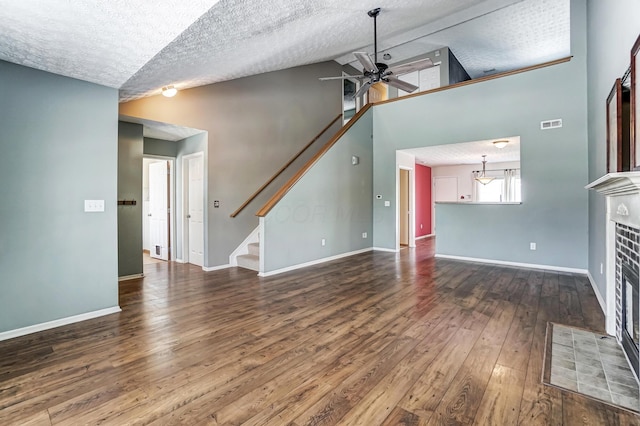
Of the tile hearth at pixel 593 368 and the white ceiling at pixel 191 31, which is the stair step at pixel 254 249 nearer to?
the white ceiling at pixel 191 31

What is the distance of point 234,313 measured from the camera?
329 centimetres

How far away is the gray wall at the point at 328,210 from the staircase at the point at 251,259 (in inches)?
18.8

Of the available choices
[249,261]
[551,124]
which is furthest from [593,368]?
[249,261]

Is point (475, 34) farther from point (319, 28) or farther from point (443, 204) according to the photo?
point (319, 28)

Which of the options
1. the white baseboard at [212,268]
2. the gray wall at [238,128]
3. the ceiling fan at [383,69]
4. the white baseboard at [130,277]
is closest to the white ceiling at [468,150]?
the ceiling fan at [383,69]

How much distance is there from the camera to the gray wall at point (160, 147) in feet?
18.8

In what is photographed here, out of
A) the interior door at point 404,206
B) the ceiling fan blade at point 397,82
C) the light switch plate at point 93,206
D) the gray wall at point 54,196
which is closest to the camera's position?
the gray wall at point 54,196

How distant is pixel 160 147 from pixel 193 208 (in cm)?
132

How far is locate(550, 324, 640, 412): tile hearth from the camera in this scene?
188cm

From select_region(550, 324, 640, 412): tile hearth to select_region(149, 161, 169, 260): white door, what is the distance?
6.28 meters

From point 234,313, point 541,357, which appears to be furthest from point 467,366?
point 234,313

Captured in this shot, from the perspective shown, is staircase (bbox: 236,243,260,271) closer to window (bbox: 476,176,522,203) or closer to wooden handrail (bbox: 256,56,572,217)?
wooden handrail (bbox: 256,56,572,217)

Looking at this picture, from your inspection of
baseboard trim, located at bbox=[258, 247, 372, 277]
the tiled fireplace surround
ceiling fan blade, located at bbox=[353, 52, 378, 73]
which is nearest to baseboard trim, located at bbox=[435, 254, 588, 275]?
baseboard trim, located at bbox=[258, 247, 372, 277]

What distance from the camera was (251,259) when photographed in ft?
17.8
